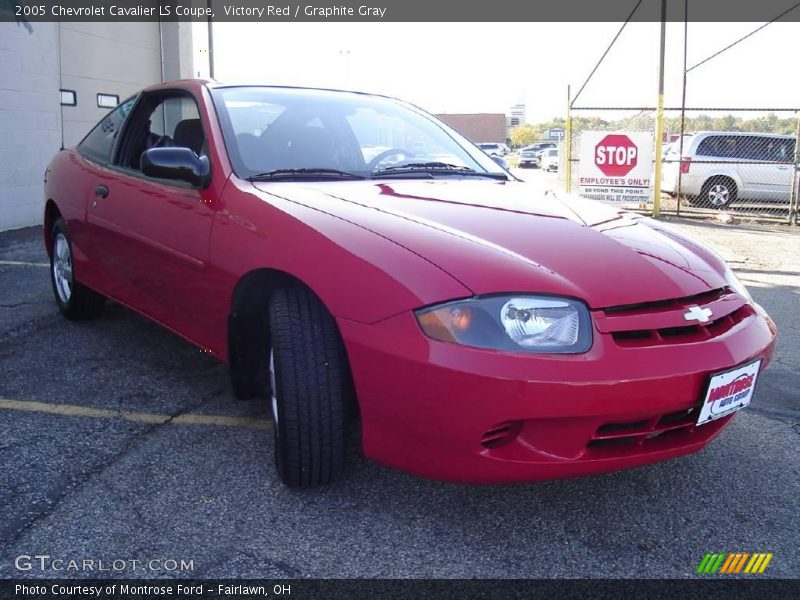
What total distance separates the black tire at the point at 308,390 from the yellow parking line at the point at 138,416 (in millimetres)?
765

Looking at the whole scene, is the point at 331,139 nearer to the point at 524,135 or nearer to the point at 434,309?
the point at 434,309

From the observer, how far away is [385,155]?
3.44 metres

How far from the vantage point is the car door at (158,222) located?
3094 mm

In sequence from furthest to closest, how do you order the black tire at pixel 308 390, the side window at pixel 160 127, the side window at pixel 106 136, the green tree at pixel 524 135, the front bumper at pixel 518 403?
the green tree at pixel 524 135
the side window at pixel 106 136
the side window at pixel 160 127
the black tire at pixel 308 390
the front bumper at pixel 518 403

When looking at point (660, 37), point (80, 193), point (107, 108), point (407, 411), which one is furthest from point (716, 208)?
point (407, 411)

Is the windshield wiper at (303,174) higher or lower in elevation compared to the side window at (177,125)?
lower

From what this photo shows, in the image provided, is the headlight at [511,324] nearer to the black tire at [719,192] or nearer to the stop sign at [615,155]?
the stop sign at [615,155]

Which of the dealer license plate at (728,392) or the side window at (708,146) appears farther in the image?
the side window at (708,146)

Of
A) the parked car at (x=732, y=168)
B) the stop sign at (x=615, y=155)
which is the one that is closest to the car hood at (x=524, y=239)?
the stop sign at (x=615, y=155)

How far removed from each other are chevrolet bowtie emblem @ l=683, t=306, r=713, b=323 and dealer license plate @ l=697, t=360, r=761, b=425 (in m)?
0.17

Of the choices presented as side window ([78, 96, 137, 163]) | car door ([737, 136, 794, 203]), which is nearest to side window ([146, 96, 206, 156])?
side window ([78, 96, 137, 163])

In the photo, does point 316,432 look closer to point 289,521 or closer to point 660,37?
point 289,521

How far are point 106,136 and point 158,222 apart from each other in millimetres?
1297

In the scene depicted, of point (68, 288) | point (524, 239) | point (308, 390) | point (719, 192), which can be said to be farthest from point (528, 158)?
point (308, 390)
